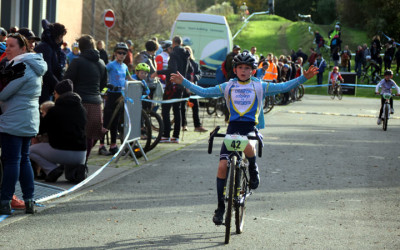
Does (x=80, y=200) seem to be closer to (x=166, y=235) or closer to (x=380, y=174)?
(x=166, y=235)

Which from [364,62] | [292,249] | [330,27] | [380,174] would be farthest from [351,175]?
[330,27]

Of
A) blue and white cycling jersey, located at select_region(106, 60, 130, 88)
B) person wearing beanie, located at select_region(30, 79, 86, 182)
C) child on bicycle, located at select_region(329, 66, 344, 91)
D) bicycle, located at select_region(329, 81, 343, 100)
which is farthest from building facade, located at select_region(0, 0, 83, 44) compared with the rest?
person wearing beanie, located at select_region(30, 79, 86, 182)

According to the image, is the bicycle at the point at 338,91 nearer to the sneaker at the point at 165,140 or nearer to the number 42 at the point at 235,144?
the sneaker at the point at 165,140

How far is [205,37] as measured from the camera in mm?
25906

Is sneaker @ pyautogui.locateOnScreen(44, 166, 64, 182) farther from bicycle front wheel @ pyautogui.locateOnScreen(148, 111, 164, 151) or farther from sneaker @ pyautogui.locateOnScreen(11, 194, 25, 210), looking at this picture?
bicycle front wheel @ pyautogui.locateOnScreen(148, 111, 164, 151)

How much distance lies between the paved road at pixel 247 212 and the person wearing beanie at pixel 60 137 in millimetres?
570

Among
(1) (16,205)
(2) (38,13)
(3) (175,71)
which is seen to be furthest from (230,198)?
(2) (38,13)

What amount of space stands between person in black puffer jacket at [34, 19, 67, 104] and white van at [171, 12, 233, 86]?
46.9 ft

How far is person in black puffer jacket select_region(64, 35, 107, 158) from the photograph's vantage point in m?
11.4

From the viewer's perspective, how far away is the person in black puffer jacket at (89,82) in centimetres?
1136

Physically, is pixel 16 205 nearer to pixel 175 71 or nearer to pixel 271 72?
pixel 175 71

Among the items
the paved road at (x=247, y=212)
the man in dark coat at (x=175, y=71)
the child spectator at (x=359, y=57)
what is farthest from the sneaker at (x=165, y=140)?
the child spectator at (x=359, y=57)

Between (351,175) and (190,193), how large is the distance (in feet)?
10.6

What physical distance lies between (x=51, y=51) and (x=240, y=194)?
533 centimetres
